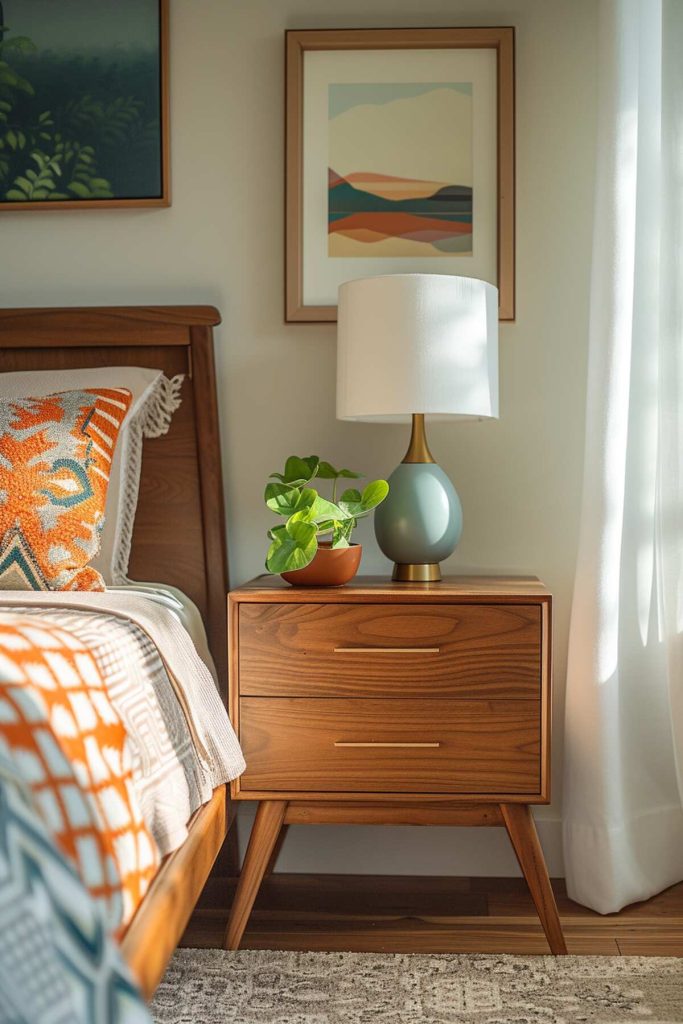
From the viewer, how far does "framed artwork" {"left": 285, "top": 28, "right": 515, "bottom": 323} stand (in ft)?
6.95

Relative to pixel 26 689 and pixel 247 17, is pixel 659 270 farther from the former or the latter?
pixel 26 689

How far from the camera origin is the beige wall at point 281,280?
2.13 meters

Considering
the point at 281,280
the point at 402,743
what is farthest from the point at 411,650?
A: the point at 281,280

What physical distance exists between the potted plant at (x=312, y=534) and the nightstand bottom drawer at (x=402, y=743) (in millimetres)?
227

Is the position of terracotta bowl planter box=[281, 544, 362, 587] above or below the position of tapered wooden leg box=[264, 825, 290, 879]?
above

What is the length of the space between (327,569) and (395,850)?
0.76m

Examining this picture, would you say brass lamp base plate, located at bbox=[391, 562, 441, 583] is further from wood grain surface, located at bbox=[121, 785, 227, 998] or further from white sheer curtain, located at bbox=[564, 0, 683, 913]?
wood grain surface, located at bbox=[121, 785, 227, 998]

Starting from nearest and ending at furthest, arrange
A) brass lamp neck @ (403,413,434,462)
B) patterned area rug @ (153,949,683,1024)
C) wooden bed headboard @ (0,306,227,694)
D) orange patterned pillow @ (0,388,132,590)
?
patterned area rug @ (153,949,683,1024) < orange patterned pillow @ (0,388,132,590) < brass lamp neck @ (403,413,434,462) < wooden bed headboard @ (0,306,227,694)

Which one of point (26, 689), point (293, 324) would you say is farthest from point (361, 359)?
point (26, 689)

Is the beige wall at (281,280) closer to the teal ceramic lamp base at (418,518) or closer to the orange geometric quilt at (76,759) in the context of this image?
the teal ceramic lamp base at (418,518)

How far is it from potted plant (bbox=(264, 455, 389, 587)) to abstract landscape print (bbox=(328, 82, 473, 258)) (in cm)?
67

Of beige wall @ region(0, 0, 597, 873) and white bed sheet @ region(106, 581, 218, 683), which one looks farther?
beige wall @ region(0, 0, 597, 873)

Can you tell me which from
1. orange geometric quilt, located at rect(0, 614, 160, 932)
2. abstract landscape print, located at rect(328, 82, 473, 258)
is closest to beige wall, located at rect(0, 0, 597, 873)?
abstract landscape print, located at rect(328, 82, 473, 258)

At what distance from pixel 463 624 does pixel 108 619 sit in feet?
1.97
